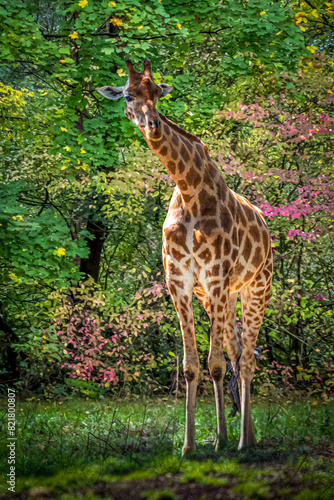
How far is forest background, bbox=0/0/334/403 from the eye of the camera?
32.3 feet

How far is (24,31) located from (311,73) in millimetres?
5218

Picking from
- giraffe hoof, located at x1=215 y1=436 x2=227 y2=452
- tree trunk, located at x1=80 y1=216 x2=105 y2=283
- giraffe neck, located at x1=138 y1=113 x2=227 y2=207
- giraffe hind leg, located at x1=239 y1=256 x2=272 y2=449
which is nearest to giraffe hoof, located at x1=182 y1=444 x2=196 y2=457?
giraffe hoof, located at x1=215 y1=436 x2=227 y2=452

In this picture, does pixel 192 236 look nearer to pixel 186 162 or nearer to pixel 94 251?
pixel 186 162

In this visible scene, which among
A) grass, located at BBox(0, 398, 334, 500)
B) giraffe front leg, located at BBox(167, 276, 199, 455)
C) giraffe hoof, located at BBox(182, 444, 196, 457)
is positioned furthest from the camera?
giraffe front leg, located at BBox(167, 276, 199, 455)

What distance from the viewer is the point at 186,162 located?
18.5ft

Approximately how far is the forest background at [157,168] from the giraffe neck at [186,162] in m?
3.75

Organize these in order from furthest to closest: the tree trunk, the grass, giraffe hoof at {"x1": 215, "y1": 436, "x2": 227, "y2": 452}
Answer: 1. the tree trunk
2. giraffe hoof at {"x1": 215, "y1": 436, "x2": 227, "y2": 452}
3. the grass

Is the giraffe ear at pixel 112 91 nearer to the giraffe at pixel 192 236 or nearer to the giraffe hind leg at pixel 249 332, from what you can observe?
the giraffe at pixel 192 236

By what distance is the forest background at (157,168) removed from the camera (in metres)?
9.84

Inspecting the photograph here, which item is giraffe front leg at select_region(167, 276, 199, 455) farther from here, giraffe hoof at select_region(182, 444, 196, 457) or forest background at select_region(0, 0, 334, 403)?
forest background at select_region(0, 0, 334, 403)

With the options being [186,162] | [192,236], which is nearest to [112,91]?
[186,162]

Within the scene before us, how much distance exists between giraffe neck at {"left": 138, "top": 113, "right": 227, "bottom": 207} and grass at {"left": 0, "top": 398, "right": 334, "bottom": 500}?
2386 mm

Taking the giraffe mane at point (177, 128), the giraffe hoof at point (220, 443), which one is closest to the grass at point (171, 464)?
the giraffe hoof at point (220, 443)

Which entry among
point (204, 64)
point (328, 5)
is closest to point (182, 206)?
point (328, 5)
